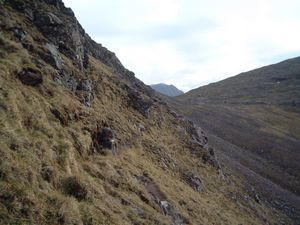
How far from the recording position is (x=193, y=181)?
96.4 ft

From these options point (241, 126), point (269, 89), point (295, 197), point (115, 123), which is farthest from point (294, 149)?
point (269, 89)

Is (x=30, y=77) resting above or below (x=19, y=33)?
below

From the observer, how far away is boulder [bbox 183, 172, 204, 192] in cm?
2896

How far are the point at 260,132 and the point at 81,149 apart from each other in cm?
8184

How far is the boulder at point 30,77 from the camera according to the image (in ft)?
61.5

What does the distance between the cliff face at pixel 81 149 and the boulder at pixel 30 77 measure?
0.20 feet

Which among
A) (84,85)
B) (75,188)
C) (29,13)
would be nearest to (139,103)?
(84,85)

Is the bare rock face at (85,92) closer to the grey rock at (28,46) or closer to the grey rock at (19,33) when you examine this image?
the grey rock at (28,46)

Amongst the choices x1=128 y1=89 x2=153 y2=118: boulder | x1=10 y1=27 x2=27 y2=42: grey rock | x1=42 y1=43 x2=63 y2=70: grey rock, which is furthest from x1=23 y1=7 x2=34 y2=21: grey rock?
x1=128 y1=89 x2=153 y2=118: boulder

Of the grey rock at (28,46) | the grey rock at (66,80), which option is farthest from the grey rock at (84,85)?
the grey rock at (28,46)

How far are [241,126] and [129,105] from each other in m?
67.2

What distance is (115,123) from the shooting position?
2695 cm

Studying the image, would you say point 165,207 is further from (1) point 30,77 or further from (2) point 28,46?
(2) point 28,46

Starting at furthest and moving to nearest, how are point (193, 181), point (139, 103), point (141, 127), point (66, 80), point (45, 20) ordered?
1. point (139, 103)
2. point (141, 127)
3. point (193, 181)
4. point (45, 20)
5. point (66, 80)
